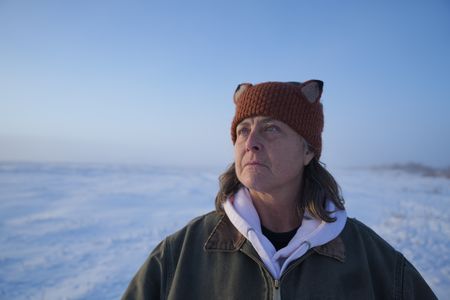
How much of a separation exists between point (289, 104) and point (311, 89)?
0.23 metres

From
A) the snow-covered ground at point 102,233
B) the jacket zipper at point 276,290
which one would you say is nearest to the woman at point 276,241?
the jacket zipper at point 276,290

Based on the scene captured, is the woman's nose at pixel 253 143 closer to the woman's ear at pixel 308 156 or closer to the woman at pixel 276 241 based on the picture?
the woman at pixel 276 241

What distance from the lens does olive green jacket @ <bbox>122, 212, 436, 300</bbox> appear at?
1.45 metres

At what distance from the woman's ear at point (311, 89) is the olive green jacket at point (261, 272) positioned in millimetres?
924

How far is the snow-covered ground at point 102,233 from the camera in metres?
3.84

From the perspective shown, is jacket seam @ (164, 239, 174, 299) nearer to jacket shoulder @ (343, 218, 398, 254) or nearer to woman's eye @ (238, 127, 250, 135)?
woman's eye @ (238, 127, 250, 135)

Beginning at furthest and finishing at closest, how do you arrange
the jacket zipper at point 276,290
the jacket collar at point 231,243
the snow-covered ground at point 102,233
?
the snow-covered ground at point 102,233
the jacket collar at point 231,243
the jacket zipper at point 276,290

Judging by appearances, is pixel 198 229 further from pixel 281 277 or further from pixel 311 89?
pixel 311 89

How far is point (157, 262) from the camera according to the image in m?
1.58

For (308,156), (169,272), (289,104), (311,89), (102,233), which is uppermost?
(311,89)

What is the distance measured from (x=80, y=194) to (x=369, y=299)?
38.0 feet

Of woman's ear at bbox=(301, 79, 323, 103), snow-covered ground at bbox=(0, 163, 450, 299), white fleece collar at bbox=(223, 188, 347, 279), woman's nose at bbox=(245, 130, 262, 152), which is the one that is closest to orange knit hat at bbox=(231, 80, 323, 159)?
woman's ear at bbox=(301, 79, 323, 103)

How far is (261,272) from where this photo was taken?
1489 mm

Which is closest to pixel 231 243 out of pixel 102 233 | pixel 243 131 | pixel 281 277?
pixel 281 277
